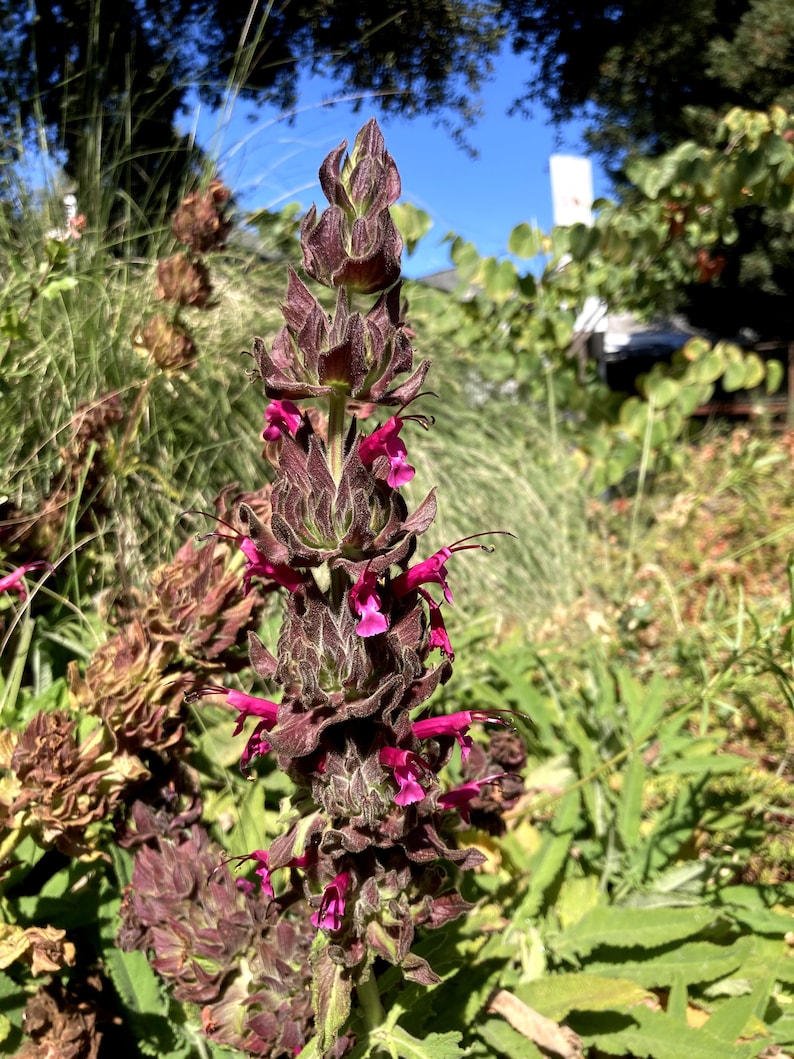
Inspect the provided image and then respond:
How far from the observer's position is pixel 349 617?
592 millimetres

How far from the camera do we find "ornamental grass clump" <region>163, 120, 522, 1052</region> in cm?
57

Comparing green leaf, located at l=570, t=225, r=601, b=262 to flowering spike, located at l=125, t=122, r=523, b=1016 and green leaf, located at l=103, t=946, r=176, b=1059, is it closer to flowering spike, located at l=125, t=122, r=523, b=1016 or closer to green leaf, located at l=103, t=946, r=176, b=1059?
flowering spike, located at l=125, t=122, r=523, b=1016

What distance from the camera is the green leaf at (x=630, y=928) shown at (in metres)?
0.93

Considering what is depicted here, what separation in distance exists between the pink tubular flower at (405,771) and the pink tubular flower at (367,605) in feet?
0.35

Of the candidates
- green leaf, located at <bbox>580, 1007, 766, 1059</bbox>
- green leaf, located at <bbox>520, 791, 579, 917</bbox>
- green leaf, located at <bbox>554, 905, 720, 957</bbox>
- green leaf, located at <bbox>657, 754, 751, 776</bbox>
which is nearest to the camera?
green leaf, located at <bbox>580, 1007, 766, 1059</bbox>

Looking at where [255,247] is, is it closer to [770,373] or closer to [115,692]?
[115,692]

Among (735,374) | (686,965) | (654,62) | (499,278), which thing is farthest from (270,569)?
(654,62)

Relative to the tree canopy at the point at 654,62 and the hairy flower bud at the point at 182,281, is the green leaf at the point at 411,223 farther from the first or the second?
the hairy flower bud at the point at 182,281

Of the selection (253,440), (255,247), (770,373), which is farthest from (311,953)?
(770,373)

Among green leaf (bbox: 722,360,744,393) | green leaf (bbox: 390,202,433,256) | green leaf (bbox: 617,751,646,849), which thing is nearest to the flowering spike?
green leaf (bbox: 617,751,646,849)

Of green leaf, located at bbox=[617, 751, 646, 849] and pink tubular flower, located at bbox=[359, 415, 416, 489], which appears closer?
pink tubular flower, located at bbox=[359, 415, 416, 489]

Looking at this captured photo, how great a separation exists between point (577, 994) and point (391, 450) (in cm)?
69

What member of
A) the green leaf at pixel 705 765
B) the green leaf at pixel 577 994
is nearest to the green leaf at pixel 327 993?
the green leaf at pixel 577 994

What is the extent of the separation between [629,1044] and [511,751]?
35 cm
